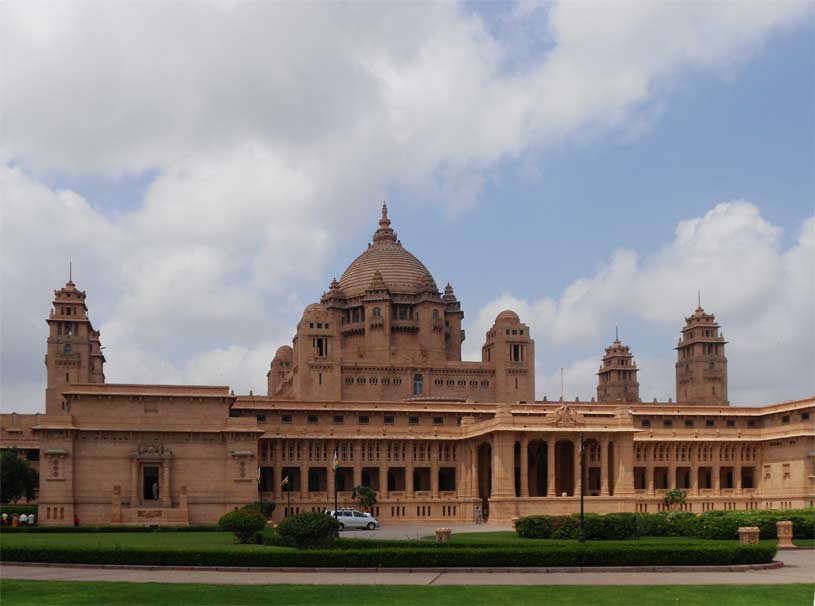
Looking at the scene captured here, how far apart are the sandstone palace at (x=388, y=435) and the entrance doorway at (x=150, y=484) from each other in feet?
0.48

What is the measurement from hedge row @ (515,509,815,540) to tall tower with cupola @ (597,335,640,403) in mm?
85000

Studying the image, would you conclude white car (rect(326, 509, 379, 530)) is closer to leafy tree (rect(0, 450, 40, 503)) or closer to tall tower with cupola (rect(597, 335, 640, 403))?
leafy tree (rect(0, 450, 40, 503))

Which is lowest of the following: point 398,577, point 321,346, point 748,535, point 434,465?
point 398,577

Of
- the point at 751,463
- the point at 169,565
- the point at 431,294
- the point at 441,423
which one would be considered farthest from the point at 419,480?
the point at 169,565

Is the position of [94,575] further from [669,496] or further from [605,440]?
[669,496]

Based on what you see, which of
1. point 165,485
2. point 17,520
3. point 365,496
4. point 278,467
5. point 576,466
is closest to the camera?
→ point 17,520

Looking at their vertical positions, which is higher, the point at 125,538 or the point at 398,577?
the point at 398,577

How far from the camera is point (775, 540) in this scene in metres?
54.8

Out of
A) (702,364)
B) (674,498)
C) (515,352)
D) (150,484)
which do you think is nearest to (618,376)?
(702,364)

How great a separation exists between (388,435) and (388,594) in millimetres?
58580

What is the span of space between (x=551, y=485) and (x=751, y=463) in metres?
27.6

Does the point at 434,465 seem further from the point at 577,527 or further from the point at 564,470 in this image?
the point at 577,527

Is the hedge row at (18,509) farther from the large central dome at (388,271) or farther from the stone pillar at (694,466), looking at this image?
the stone pillar at (694,466)

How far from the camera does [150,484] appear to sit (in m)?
79.6
